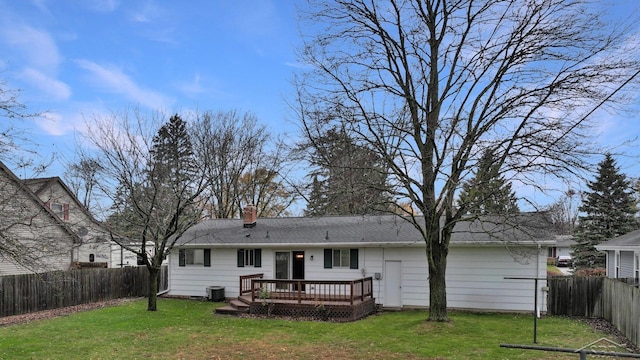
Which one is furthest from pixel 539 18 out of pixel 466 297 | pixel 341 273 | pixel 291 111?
pixel 341 273

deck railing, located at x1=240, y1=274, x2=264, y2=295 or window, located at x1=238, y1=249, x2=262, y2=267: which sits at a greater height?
window, located at x1=238, y1=249, x2=262, y2=267

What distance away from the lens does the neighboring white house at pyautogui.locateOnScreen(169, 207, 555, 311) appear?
16.2 m

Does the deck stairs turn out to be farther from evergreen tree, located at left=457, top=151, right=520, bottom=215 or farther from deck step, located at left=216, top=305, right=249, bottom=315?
evergreen tree, located at left=457, top=151, right=520, bottom=215

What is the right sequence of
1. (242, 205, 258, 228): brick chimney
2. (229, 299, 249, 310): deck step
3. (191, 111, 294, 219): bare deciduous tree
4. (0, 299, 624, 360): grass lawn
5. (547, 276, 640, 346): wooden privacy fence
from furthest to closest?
(191, 111, 294, 219): bare deciduous tree, (242, 205, 258, 228): brick chimney, (229, 299, 249, 310): deck step, (547, 276, 640, 346): wooden privacy fence, (0, 299, 624, 360): grass lawn

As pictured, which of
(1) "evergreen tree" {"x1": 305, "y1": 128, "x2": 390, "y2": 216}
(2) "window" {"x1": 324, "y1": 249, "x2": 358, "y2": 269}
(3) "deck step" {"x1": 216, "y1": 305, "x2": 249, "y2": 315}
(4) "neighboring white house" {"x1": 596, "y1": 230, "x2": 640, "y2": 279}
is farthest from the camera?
(4) "neighboring white house" {"x1": 596, "y1": 230, "x2": 640, "y2": 279}

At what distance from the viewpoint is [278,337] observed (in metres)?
12.4

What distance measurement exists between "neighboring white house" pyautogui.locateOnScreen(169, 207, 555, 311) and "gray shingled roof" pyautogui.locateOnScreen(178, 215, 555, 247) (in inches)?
1.6

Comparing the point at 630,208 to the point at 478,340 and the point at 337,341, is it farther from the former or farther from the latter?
the point at 337,341

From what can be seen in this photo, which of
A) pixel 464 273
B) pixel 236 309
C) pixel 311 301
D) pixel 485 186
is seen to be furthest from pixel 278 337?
pixel 464 273

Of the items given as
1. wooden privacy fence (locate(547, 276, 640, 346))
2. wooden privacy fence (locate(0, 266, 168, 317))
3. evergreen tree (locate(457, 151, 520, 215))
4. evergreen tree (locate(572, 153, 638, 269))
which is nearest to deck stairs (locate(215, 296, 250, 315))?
wooden privacy fence (locate(0, 266, 168, 317))

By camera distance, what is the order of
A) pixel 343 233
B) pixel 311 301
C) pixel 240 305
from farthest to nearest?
pixel 343 233, pixel 240 305, pixel 311 301

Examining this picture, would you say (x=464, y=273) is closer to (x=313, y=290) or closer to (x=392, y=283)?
(x=392, y=283)

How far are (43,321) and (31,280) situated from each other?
282 centimetres

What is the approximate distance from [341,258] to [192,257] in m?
7.28
